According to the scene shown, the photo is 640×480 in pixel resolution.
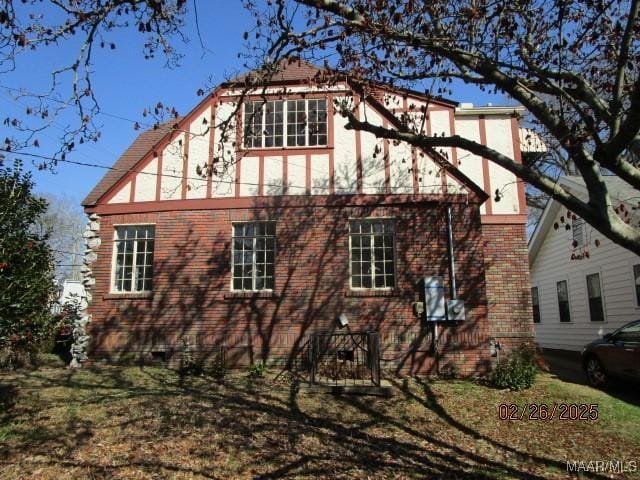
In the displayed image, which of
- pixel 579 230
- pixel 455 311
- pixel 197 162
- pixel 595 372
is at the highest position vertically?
pixel 197 162

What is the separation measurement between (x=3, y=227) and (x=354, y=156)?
731 cm

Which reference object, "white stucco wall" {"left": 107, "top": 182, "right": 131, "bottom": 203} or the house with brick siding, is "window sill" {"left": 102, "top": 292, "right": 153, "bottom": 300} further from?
"white stucco wall" {"left": 107, "top": 182, "right": 131, "bottom": 203}

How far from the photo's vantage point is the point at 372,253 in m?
11.2

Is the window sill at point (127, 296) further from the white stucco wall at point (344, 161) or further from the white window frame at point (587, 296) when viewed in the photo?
the white window frame at point (587, 296)

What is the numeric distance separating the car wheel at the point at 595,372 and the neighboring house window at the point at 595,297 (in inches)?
186

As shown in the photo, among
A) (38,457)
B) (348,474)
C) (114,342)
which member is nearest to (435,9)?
(348,474)

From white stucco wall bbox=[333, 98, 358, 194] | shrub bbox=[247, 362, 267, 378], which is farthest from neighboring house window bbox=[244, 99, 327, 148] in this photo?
shrub bbox=[247, 362, 267, 378]

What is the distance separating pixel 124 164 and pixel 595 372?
41.0 feet

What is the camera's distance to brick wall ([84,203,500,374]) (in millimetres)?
10711

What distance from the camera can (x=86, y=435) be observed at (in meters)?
6.60

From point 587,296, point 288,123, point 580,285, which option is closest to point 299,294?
point 288,123

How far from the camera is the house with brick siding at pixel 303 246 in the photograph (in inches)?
426
